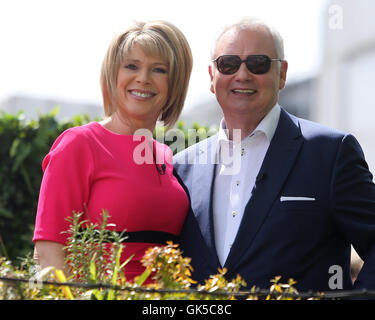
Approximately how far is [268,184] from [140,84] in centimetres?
90

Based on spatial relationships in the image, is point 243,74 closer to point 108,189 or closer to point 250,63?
point 250,63

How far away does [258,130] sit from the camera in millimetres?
3312

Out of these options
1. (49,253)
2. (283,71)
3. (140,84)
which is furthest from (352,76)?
(49,253)

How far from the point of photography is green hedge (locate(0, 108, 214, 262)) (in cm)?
554

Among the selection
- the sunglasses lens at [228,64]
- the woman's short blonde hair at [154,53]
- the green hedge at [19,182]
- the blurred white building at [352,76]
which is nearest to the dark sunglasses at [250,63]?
the sunglasses lens at [228,64]

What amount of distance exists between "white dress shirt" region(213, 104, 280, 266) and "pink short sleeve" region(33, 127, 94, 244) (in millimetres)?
781

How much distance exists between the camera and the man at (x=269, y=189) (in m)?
2.85

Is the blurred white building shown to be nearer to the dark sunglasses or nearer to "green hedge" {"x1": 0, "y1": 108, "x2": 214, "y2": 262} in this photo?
"green hedge" {"x1": 0, "y1": 108, "x2": 214, "y2": 262}

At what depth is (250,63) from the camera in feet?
10.9

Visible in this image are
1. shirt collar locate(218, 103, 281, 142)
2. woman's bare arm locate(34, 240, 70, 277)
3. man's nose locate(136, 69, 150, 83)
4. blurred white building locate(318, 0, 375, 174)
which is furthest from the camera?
blurred white building locate(318, 0, 375, 174)

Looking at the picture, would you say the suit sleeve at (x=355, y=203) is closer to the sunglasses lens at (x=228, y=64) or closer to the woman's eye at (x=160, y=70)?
the sunglasses lens at (x=228, y=64)

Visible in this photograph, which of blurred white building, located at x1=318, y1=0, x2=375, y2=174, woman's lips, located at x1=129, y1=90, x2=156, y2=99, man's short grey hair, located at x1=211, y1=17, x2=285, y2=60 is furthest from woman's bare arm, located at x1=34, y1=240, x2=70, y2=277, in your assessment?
blurred white building, located at x1=318, y1=0, x2=375, y2=174

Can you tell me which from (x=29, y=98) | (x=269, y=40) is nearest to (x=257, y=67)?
(x=269, y=40)
